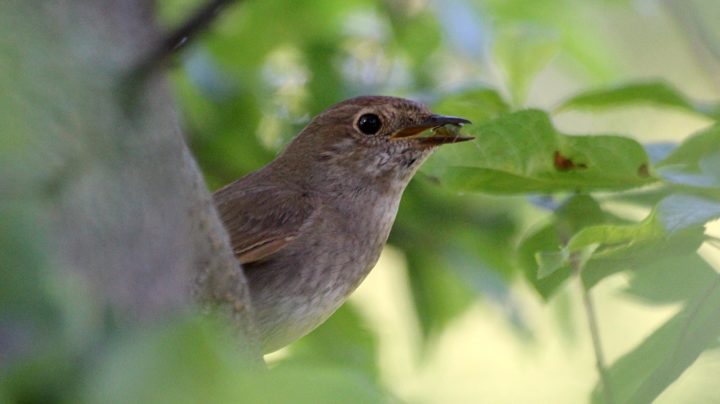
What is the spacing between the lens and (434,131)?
467 centimetres

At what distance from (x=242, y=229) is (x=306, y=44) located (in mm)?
1087

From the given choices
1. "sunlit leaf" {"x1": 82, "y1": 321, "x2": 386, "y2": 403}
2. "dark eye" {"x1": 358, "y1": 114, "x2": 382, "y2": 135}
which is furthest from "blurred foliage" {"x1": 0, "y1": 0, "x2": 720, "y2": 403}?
"dark eye" {"x1": 358, "y1": 114, "x2": 382, "y2": 135}

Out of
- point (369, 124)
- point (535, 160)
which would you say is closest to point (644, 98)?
point (535, 160)

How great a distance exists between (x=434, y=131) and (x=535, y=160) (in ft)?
5.45

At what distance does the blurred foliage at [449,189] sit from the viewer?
3.60ft

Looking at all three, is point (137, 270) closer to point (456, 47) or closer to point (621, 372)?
point (621, 372)

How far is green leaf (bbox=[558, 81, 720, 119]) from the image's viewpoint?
11.0 feet

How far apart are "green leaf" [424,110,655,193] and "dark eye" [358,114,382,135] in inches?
61.9

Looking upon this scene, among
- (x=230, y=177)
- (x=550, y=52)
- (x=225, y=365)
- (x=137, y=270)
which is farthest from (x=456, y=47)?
(x=225, y=365)

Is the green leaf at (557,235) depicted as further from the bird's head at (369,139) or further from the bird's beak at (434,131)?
the bird's head at (369,139)

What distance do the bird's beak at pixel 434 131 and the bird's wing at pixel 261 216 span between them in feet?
1.67

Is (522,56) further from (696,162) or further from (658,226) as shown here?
(658,226)

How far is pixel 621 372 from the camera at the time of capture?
110 inches

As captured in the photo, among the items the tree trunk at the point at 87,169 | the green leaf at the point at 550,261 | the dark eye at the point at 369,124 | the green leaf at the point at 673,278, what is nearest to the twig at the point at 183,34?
the tree trunk at the point at 87,169
